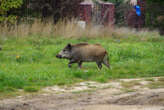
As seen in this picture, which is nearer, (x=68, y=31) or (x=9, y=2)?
(x=9, y=2)

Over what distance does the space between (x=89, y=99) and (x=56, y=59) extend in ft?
20.9

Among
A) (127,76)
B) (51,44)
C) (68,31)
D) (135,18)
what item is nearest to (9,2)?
(51,44)

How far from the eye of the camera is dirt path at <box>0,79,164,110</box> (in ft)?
23.6

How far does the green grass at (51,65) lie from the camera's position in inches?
409

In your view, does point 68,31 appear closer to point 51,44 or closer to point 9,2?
point 51,44

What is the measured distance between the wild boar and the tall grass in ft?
0.98

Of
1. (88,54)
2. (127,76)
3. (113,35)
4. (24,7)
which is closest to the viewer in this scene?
(127,76)

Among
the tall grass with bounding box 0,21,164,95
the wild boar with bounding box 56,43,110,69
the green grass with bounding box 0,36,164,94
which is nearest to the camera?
the green grass with bounding box 0,36,164,94

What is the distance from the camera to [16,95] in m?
8.98

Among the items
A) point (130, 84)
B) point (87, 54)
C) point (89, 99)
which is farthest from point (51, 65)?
point (89, 99)

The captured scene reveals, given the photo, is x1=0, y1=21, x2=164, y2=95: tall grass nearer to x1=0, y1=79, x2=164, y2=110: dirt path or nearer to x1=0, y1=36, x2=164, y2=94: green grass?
x1=0, y1=36, x2=164, y2=94: green grass

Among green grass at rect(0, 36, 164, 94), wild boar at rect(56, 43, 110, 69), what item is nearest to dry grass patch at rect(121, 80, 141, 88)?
green grass at rect(0, 36, 164, 94)

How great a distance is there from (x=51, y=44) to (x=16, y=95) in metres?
9.15

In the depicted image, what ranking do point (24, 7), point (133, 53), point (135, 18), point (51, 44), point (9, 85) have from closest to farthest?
point (9, 85)
point (133, 53)
point (51, 44)
point (24, 7)
point (135, 18)
